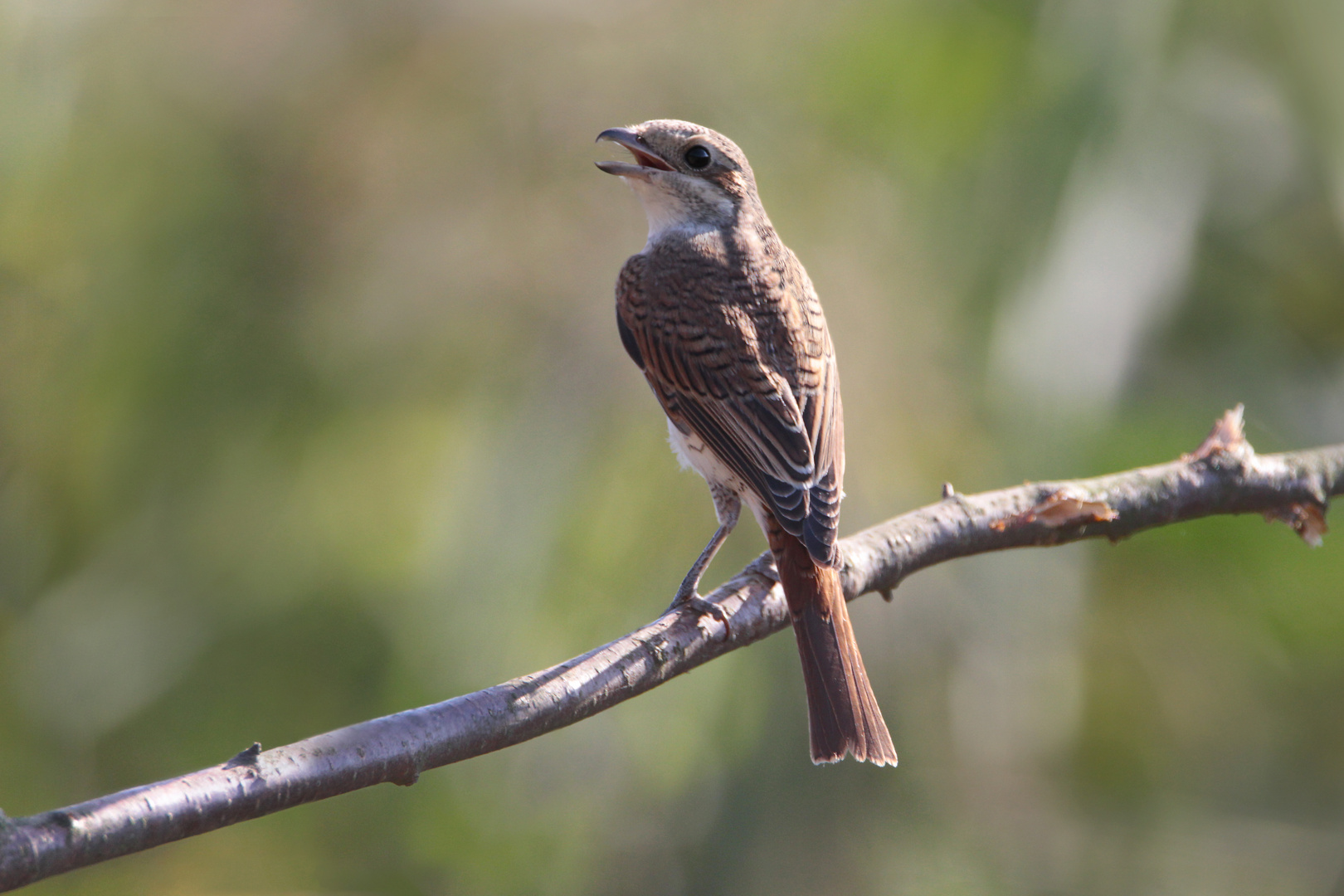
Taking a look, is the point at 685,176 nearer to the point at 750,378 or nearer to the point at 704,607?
the point at 750,378

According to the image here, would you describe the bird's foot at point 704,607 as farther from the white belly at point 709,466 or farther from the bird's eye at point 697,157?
the bird's eye at point 697,157

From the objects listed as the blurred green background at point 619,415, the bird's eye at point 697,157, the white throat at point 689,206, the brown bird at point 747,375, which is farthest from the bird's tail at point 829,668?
the blurred green background at point 619,415

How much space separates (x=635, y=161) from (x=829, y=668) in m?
1.91

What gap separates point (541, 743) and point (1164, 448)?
283 cm

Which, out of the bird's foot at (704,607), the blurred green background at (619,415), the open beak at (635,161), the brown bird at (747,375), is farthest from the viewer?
the blurred green background at (619,415)

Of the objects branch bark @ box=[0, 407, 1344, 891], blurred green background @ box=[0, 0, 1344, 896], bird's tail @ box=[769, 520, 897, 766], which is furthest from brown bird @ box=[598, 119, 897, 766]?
blurred green background @ box=[0, 0, 1344, 896]

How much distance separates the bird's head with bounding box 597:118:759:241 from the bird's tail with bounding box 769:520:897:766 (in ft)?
4.49

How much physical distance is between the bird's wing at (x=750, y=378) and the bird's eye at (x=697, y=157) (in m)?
0.39

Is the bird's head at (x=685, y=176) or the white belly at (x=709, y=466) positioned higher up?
the bird's head at (x=685, y=176)

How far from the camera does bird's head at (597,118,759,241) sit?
3785mm

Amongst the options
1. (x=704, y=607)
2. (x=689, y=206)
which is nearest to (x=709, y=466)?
(x=704, y=607)

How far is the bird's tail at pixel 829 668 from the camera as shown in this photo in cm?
285

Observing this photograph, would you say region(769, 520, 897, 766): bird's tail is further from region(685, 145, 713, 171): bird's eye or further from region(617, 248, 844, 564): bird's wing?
region(685, 145, 713, 171): bird's eye

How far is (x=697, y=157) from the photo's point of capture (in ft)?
12.5
